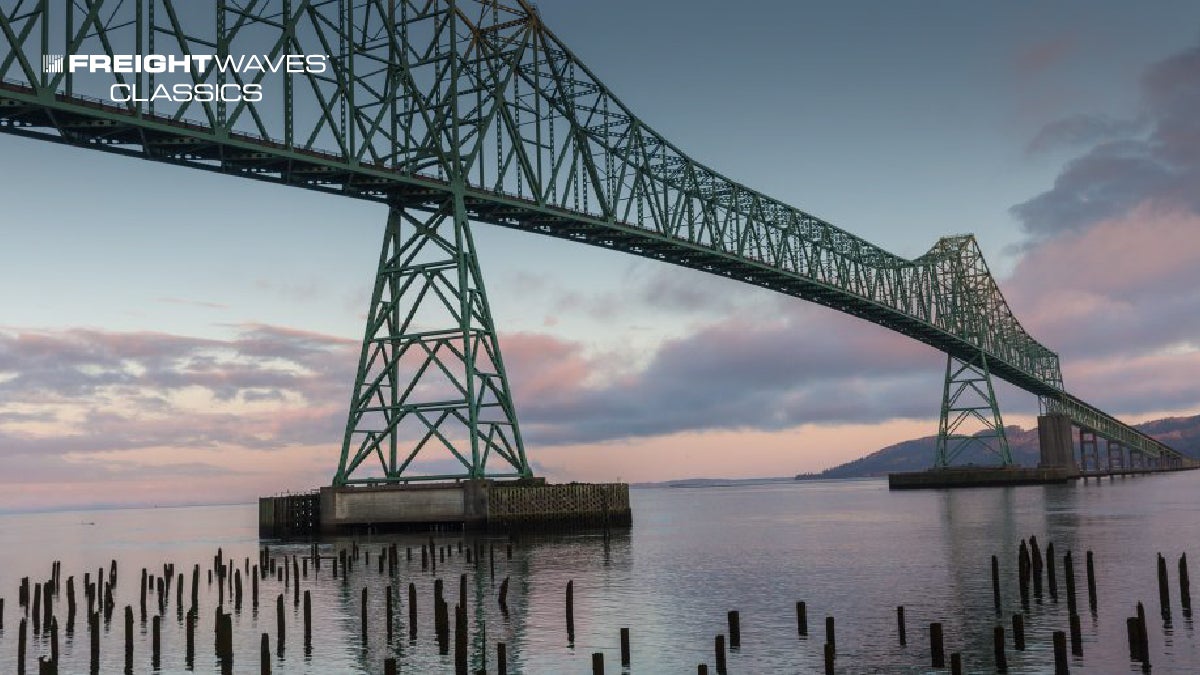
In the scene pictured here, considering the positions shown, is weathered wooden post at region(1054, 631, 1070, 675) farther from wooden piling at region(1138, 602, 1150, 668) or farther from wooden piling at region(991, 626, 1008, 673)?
wooden piling at region(1138, 602, 1150, 668)

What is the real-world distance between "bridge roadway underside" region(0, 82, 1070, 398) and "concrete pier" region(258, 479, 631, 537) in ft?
56.2

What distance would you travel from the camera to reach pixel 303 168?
60750mm

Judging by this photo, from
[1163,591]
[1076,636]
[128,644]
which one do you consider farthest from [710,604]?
[128,644]

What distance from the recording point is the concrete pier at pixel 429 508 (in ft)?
215

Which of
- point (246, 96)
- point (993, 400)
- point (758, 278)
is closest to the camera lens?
point (246, 96)

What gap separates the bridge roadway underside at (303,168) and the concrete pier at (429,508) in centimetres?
1712

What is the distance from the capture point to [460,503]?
65.6 m

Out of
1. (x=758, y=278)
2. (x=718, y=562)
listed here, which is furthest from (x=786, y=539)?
(x=758, y=278)

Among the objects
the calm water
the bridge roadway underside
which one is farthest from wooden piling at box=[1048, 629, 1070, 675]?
the bridge roadway underside

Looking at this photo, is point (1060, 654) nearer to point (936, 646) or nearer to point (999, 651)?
point (999, 651)

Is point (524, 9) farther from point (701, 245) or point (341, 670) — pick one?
point (341, 670)

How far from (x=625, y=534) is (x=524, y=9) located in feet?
117

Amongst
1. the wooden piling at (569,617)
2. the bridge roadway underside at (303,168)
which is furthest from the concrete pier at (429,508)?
the wooden piling at (569,617)

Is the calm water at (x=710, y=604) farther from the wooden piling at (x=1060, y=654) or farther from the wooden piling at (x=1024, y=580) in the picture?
the wooden piling at (x=1060, y=654)
